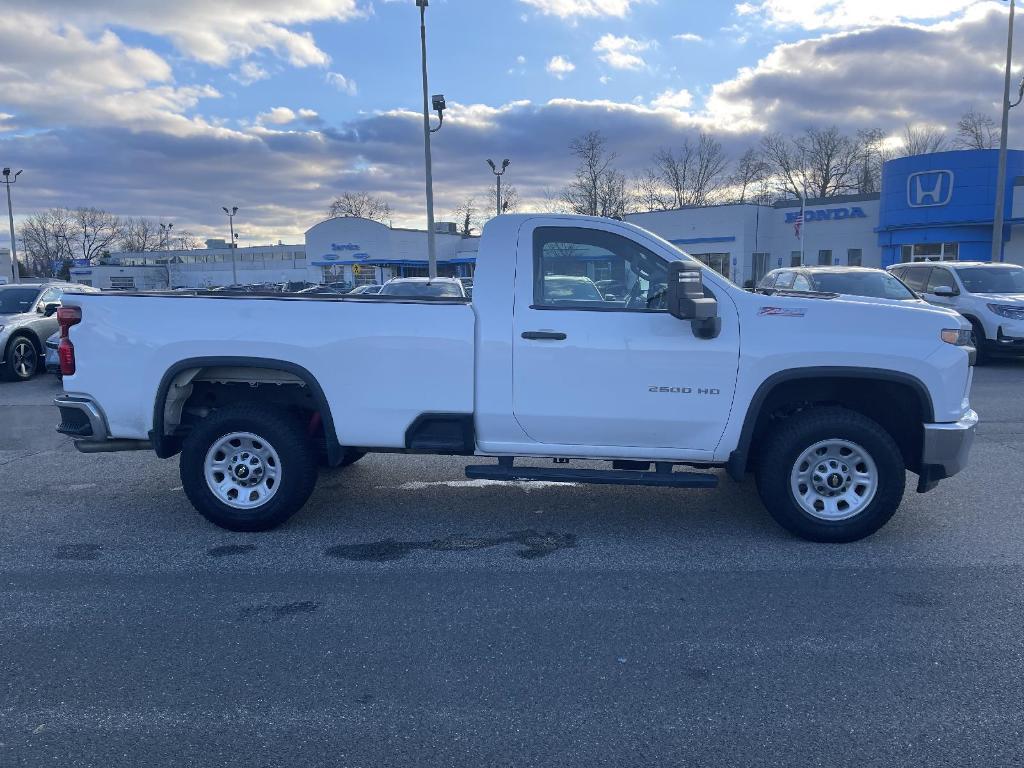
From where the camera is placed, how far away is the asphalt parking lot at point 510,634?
3012mm

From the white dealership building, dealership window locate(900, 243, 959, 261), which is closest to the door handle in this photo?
the white dealership building

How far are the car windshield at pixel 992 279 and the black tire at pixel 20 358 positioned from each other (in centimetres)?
1687

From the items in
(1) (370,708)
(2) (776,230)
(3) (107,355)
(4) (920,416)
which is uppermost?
Result: (2) (776,230)

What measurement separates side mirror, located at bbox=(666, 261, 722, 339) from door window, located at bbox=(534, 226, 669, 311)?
26 centimetres

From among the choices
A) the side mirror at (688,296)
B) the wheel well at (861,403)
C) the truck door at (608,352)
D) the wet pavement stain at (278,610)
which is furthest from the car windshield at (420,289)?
the wet pavement stain at (278,610)

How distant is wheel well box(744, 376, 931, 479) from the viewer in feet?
16.6

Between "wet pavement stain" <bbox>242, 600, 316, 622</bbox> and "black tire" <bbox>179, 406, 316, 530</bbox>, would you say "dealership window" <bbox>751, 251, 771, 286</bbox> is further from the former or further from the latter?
"wet pavement stain" <bbox>242, 600, 316, 622</bbox>

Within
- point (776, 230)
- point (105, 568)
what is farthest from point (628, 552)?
point (776, 230)

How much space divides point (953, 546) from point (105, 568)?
5.43 metres

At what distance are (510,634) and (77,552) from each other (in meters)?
3.10

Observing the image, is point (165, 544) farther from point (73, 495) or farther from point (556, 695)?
point (556, 695)

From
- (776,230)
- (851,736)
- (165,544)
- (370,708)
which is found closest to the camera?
(851,736)

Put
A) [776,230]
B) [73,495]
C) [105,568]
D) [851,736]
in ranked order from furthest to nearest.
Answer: [776,230], [73,495], [105,568], [851,736]

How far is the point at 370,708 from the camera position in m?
3.23
